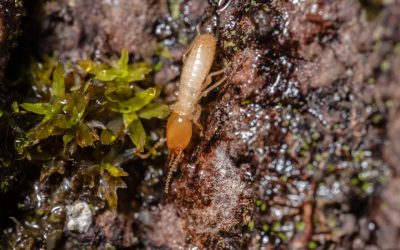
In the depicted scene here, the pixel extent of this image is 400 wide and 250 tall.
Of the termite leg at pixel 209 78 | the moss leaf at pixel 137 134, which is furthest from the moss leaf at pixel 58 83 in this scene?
the termite leg at pixel 209 78

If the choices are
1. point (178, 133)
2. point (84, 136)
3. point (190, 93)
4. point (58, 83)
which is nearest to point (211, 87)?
point (190, 93)

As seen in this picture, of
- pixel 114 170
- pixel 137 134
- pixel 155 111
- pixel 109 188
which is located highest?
pixel 155 111

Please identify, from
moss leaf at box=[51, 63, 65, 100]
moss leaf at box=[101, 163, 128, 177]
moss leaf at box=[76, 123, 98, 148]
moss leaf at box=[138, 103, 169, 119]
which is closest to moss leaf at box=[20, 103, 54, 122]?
moss leaf at box=[51, 63, 65, 100]

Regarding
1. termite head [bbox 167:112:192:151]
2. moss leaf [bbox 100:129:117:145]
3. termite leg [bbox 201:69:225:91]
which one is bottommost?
moss leaf [bbox 100:129:117:145]

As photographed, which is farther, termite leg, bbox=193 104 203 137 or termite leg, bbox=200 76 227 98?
termite leg, bbox=193 104 203 137

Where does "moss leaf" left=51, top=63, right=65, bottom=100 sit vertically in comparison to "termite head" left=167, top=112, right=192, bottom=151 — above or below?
above

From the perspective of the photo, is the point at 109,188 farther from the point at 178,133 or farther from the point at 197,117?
the point at 197,117

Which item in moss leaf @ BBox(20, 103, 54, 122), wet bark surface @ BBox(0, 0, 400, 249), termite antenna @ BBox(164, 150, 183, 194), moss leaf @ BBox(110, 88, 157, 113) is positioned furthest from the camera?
moss leaf @ BBox(110, 88, 157, 113)

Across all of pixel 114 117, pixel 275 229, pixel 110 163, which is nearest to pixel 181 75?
pixel 114 117

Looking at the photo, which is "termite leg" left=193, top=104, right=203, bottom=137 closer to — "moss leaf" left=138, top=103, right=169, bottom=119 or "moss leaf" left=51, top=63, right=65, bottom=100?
"moss leaf" left=138, top=103, right=169, bottom=119
